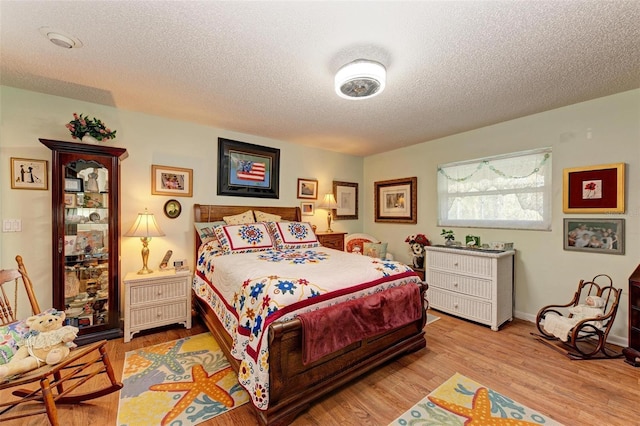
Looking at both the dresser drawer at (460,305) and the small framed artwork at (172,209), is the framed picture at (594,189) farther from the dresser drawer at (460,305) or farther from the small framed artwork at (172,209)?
the small framed artwork at (172,209)

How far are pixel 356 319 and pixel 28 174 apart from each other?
331 centimetres

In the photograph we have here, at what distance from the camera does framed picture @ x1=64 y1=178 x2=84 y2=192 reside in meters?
2.49

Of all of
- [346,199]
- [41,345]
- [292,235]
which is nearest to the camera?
[41,345]

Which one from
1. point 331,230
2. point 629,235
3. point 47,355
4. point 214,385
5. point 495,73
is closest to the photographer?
point 47,355

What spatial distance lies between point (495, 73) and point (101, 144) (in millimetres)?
3711

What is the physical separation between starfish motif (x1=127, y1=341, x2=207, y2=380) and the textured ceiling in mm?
2422

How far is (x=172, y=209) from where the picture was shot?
3.22 m

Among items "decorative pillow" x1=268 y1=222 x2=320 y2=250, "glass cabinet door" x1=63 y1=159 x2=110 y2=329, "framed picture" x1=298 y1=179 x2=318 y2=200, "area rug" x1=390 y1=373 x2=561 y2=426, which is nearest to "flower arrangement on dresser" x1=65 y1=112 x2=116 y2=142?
"glass cabinet door" x1=63 y1=159 x2=110 y2=329

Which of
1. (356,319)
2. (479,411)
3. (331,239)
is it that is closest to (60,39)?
(356,319)

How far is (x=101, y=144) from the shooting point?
104 inches

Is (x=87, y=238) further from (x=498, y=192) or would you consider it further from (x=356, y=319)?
(x=498, y=192)

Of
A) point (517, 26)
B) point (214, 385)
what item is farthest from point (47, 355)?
point (517, 26)

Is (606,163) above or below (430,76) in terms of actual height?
below

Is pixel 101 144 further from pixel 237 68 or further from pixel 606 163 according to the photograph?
pixel 606 163
